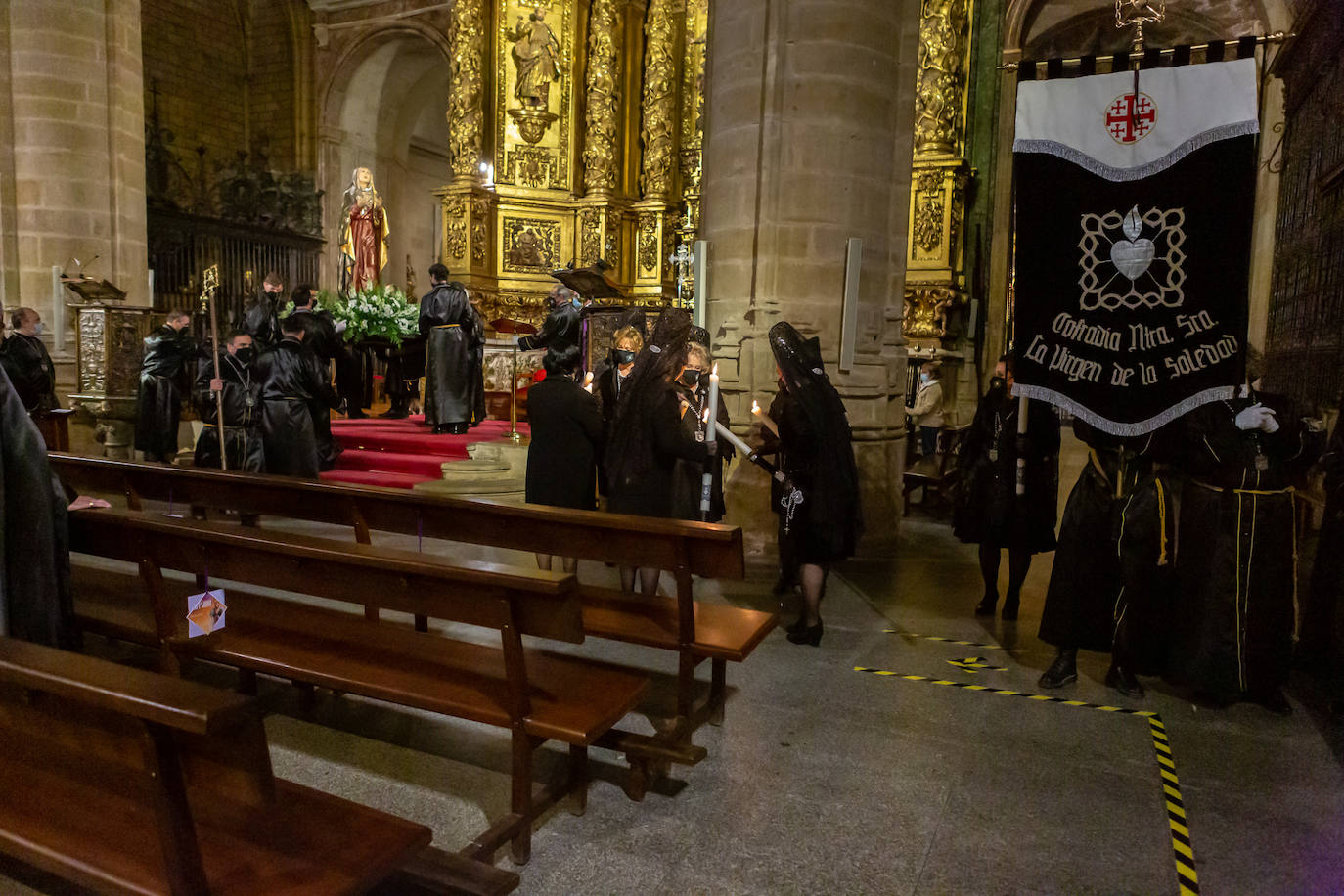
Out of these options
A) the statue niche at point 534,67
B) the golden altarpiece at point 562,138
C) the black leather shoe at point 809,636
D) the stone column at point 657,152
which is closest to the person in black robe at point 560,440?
the black leather shoe at point 809,636

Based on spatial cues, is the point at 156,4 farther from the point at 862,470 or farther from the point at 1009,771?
the point at 1009,771

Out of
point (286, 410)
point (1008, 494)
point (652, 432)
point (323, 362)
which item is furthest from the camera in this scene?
point (323, 362)

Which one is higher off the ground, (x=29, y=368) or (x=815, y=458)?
(x=29, y=368)

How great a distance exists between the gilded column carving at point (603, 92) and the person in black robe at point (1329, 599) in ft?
34.9

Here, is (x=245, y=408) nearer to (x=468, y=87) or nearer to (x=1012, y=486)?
(x=1012, y=486)

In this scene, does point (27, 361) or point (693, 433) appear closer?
point (693, 433)

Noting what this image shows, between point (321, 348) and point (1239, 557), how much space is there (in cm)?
830

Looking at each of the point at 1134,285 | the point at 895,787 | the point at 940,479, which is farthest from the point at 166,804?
the point at 940,479

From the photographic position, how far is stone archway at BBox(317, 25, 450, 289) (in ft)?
59.7

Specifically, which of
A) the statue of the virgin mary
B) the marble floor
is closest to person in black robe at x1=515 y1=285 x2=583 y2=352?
the marble floor

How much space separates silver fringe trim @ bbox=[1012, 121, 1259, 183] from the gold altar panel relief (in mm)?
10330

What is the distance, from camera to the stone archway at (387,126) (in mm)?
18188

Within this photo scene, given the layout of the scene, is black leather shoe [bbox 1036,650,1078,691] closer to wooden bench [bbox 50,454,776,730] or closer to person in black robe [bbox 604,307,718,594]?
wooden bench [bbox 50,454,776,730]

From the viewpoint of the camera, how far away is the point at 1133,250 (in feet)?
12.9
